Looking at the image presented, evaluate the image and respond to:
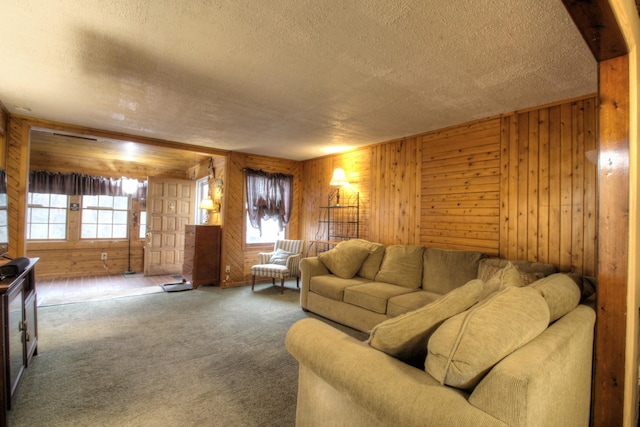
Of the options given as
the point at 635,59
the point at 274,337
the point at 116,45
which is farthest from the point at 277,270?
the point at 635,59

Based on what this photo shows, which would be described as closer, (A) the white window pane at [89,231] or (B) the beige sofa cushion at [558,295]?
(B) the beige sofa cushion at [558,295]

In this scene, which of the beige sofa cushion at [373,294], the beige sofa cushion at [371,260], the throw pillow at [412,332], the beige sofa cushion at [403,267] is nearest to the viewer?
the throw pillow at [412,332]

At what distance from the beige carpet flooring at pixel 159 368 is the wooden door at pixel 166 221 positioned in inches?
83.7

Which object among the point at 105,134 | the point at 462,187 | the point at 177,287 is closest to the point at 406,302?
the point at 462,187

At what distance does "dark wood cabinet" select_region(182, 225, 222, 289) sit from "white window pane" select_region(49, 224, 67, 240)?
8.59 ft

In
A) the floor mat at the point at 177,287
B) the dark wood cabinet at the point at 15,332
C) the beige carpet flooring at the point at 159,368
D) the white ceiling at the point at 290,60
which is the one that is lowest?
the beige carpet flooring at the point at 159,368

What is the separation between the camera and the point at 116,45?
207 centimetres

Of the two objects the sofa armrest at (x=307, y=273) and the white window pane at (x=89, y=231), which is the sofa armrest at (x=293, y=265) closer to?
the sofa armrest at (x=307, y=273)

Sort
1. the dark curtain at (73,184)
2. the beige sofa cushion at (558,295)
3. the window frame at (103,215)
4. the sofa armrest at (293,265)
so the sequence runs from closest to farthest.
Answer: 1. the beige sofa cushion at (558,295)
2. the sofa armrest at (293,265)
3. the dark curtain at (73,184)
4. the window frame at (103,215)

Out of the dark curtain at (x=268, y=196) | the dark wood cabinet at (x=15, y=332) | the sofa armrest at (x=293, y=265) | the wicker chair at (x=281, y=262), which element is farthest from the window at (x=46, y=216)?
the sofa armrest at (x=293, y=265)

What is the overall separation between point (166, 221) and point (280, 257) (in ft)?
9.12

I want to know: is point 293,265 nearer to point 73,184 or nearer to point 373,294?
point 373,294

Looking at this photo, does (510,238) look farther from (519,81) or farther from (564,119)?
(519,81)

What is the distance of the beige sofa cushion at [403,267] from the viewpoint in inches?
140
